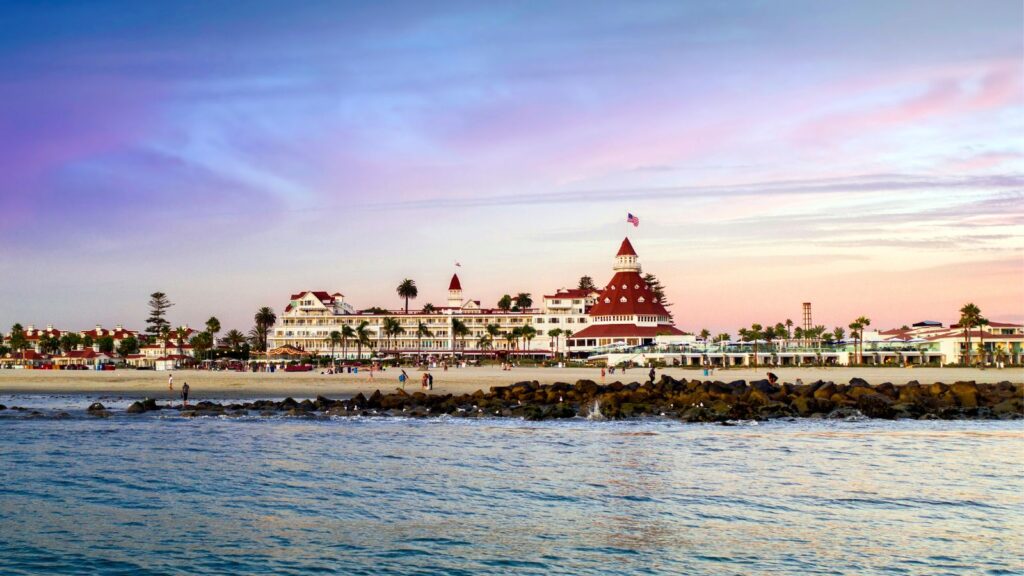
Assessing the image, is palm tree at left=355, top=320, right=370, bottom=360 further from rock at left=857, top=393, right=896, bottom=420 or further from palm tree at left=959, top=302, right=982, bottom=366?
rock at left=857, top=393, right=896, bottom=420

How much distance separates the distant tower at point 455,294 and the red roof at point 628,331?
36558 mm

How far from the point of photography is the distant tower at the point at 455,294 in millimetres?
173500

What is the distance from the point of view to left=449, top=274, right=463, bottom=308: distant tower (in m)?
174

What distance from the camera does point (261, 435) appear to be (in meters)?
31.0

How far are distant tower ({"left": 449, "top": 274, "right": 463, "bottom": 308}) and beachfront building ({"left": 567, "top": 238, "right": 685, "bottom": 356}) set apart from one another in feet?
91.0

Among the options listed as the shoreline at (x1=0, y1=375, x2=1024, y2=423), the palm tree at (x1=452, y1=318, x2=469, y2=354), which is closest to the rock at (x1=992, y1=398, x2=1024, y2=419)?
the shoreline at (x1=0, y1=375, x2=1024, y2=423)

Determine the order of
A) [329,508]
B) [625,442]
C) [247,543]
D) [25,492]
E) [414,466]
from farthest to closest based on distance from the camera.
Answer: [625,442] → [414,466] → [25,492] → [329,508] → [247,543]

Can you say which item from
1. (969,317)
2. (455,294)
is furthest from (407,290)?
(969,317)

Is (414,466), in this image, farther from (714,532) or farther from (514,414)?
(514,414)

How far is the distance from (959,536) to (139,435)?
2564 cm

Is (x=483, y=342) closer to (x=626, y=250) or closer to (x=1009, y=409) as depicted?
(x=626, y=250)

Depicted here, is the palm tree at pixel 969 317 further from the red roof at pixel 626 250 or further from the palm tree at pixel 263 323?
the palm tree at pixel 263 323

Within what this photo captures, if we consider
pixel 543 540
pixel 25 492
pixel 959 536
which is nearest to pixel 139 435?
pixel 25 492

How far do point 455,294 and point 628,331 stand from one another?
4645 centimetres
